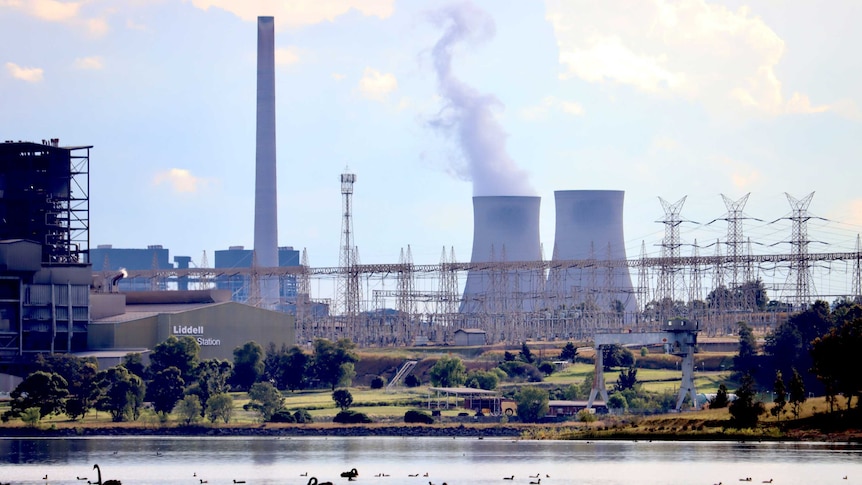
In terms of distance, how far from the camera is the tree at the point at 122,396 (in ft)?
368

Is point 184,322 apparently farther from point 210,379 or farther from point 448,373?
point 448,373

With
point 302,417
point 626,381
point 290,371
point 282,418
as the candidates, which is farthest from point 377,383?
point 626,381

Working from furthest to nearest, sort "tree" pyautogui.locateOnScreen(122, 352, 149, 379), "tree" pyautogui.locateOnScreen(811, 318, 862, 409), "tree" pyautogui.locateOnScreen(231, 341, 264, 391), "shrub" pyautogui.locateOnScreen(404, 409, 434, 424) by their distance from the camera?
"tree" pyautogui.locateOnScreen(231, 341, 264, 391)
"tree" pyautogui.locateOnScreen(122, 352, 149, 379)
"shrub" pyautogui.locateOnScreen(404, 409, 434, 424)
"tree" pyautogui.locateOnScreen(811, 318, 862, 409)

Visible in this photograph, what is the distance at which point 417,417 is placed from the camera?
111 metres

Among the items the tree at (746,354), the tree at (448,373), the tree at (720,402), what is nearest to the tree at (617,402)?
the tree at (720,402)

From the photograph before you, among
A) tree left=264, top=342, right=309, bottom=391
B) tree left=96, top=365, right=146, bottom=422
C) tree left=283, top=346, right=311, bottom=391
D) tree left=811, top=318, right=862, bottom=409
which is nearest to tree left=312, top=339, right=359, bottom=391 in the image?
tree left=283, top=346, right=311, bottom=391

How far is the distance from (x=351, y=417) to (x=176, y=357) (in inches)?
765

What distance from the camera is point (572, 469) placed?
7531cm

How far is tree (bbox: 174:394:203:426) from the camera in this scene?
11150cm

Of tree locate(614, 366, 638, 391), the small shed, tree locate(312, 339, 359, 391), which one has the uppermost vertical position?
the small shed

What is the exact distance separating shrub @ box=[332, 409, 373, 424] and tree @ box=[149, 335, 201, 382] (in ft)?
52.4

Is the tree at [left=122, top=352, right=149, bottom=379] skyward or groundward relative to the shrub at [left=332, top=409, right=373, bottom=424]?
skyward

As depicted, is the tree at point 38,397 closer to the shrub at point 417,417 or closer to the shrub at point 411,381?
the shrub at point 417,417

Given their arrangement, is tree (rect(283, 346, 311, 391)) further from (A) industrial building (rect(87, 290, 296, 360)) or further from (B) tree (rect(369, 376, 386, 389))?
(A) industrial building (rect(87, 290, 296, 360))
